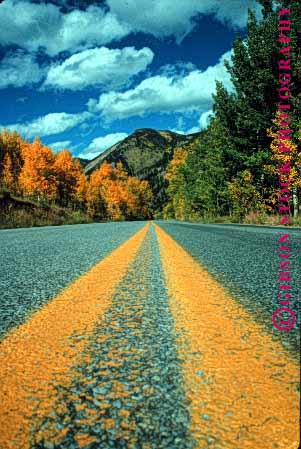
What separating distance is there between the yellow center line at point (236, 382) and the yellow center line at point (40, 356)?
1.10ft

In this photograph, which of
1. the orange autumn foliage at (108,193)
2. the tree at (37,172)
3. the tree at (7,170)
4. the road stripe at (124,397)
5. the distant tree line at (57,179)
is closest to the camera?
the road stripe at (124,397)

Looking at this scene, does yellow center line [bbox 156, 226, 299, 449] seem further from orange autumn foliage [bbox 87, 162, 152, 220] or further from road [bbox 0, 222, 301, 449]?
orange autumn foliage [bbox 87, 162, 152, 220]

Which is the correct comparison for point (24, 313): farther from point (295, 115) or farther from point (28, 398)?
point (295, 115)

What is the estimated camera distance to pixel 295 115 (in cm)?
1648

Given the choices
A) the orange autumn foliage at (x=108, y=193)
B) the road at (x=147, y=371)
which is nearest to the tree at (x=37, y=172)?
the orange autumn foliage at (x=108, y=193)

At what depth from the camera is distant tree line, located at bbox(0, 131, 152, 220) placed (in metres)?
48.9

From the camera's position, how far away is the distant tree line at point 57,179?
161ft

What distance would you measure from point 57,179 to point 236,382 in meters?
56.0

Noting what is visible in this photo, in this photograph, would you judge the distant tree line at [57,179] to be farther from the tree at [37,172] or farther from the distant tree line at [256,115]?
the distant tree line at [256,115]

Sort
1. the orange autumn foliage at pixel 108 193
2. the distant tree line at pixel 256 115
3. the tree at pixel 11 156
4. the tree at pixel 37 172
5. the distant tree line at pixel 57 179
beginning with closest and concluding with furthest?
the distant tree line at pixel 256 115
the tree at pixel 37 172
the distant tree line at pixel 57 179
the tree at pixel 11 156
the orange autumn foliage at pixel 108 193

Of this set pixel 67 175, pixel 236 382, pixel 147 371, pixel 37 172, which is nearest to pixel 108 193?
pixel 67 175

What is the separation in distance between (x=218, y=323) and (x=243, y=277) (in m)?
1.11

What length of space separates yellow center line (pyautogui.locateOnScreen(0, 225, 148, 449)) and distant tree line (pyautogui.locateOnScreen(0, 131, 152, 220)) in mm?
45016

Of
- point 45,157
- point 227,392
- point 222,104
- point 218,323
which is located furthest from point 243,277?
point 45,157
